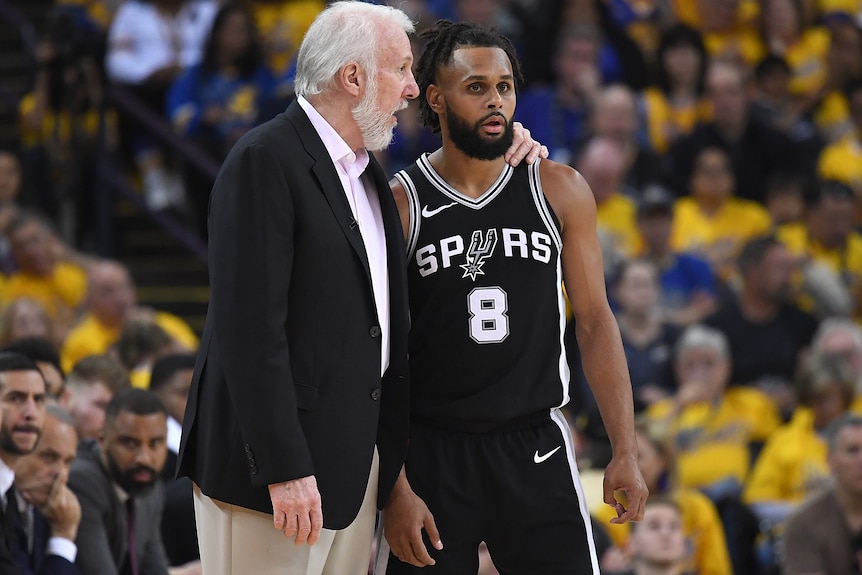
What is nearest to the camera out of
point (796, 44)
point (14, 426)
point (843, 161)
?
point (14, 426)

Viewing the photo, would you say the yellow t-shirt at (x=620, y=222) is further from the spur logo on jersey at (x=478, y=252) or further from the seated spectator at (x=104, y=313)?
the spur logo on jersey at (x=478, y=252)

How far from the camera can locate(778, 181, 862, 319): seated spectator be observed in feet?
32.7

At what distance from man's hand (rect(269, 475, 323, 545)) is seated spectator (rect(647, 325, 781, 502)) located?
4.77m

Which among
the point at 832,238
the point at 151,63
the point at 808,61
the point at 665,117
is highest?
the point at 808,61

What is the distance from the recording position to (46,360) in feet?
21.2

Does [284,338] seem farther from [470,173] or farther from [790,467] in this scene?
[790,467]

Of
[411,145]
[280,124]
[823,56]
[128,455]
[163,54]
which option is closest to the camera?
[280,124]

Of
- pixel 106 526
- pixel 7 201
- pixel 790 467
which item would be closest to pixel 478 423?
pixel 106 526

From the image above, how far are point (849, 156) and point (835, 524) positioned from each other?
504 centimetres

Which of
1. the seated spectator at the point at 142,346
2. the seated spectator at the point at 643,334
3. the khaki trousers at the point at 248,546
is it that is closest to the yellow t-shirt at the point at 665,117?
the seated spectator at the point at 643,334

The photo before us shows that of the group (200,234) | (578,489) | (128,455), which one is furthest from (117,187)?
(578,489)

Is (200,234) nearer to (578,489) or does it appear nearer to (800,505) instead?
(800,505)

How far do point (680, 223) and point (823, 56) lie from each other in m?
2.75

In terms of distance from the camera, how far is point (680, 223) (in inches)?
403
